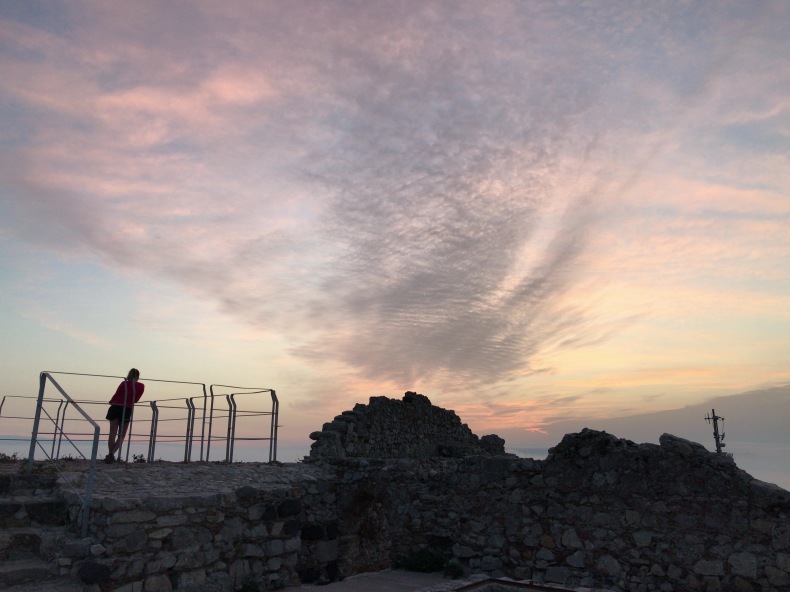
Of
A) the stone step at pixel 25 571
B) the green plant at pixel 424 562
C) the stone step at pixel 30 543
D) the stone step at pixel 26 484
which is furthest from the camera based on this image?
the green plant at pixel 424 562

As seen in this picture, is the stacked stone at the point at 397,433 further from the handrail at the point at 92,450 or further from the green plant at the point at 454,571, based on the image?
the handrail at the point at 92,450

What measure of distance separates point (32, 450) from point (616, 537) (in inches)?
317

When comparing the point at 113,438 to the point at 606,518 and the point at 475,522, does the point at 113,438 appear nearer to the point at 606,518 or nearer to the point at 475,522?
the point at 475,522

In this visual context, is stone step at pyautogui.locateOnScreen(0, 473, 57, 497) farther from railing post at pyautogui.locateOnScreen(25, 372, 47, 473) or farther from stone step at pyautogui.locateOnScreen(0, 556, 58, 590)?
stone step at pyautogui.locateOnScreen(0, 556, 58, 590)

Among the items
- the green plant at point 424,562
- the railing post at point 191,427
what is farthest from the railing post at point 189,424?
the green plant at point 424,562

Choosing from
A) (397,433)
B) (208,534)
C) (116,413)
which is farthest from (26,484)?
(397,433)

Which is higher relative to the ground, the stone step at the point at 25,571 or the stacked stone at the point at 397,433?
the stacked stone at the point at 397,433

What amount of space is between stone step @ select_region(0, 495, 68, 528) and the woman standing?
2.11 metres

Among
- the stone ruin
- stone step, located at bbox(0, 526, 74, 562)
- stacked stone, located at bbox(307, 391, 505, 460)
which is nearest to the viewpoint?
stone step, located at bbox(0, 526, 74, 562)

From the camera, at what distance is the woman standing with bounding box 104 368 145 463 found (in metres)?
9.35

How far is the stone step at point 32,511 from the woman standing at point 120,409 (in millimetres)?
2106

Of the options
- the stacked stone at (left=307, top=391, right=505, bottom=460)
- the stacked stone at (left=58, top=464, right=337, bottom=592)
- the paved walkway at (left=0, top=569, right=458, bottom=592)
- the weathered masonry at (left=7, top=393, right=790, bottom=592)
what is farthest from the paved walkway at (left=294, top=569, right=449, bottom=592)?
the stacked stone at (left=307, top=391, right=505, bottom=460)

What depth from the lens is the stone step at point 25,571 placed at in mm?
5980

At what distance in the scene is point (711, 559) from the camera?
6922 mm
